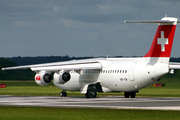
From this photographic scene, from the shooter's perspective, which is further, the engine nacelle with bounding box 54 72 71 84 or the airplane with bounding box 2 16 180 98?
the engine nacelle with bounding box 54 72 71 84

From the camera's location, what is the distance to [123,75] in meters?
47.8

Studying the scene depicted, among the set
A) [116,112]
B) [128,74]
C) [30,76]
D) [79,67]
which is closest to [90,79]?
[79,67]

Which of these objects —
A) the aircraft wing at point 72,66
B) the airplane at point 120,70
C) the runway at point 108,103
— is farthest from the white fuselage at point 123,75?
the runway at point 108,103

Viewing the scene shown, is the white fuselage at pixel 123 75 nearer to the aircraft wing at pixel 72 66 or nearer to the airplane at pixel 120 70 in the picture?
the airplane at pixel 120 70

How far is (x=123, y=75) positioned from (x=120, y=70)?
792 mm

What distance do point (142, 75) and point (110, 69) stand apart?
5275mm

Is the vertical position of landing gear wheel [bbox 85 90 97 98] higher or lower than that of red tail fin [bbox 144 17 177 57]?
lower

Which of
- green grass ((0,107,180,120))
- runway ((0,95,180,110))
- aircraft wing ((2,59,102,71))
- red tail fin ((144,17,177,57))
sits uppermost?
red tail fin ((144,17,177,57))

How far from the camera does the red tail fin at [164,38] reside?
42562 millimetres

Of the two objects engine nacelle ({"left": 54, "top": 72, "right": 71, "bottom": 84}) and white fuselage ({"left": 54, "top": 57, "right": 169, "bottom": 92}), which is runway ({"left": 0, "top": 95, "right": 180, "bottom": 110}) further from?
engine nacelle ({"left": 54, "top": 72, "right": 71, "bottom": 84})

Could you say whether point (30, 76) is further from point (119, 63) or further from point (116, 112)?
point (116, 112)

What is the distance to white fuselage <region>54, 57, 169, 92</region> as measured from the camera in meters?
44.8

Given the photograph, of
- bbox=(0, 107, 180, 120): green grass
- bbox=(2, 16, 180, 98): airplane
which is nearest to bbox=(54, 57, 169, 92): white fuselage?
bbox=(2, 16, 180, 98): airplane

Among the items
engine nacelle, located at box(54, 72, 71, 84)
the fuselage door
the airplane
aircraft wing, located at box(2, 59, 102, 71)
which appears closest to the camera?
the airplane
